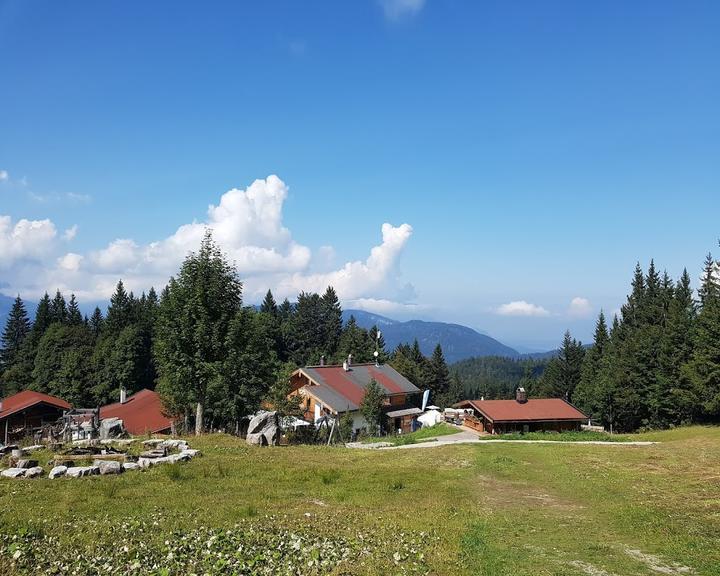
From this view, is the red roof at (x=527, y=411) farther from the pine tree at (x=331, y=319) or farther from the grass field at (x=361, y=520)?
the pine tree at (x=331, y=319)

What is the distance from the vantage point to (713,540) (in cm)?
1382

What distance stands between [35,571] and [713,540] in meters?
16.4

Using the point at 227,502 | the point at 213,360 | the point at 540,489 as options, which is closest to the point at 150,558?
the point at 227,502

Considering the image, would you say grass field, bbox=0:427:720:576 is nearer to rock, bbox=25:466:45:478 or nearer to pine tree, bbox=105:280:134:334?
rock, bbox=25:466:45:478

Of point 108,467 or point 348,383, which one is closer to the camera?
point 108,467

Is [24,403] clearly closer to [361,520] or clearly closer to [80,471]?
[80,471]

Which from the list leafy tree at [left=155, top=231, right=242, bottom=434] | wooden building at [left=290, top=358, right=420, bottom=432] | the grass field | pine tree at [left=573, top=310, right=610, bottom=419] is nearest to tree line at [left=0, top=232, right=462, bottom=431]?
leafy tree at [left=155, top=231, right=242, bottom=434]

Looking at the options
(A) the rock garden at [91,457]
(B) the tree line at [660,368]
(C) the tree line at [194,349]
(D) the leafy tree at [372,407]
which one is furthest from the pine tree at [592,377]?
(A) the rock garden at [91,457]

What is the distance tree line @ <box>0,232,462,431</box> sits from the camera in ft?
119

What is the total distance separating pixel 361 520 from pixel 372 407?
47399 millimetres

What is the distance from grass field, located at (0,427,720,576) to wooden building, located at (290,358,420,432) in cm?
3785

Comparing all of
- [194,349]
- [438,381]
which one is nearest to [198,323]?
[194,349]

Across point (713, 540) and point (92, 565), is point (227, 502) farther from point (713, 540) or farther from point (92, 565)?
point (713, 540)

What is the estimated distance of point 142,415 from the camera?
205ft
